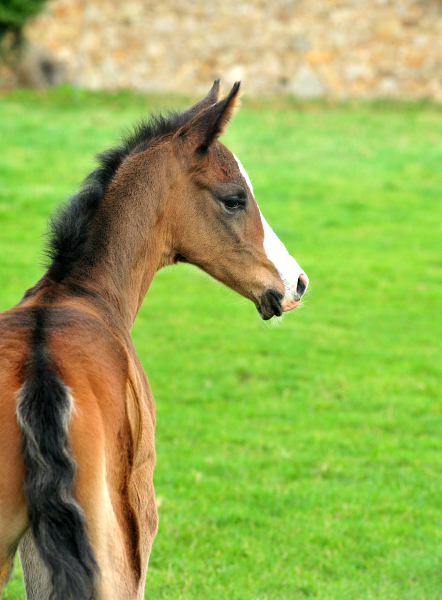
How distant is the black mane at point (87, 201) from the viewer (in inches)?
105

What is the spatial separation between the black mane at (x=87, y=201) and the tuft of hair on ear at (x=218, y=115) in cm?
19

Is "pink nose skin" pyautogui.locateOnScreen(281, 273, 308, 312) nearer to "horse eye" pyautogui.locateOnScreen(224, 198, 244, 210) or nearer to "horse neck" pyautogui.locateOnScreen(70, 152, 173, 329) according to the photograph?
"horse eye" pyautogui.locateOnScreen(224, 198, 244, 210)

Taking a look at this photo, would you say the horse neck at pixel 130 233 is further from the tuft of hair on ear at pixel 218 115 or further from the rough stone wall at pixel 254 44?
the rough stone wall at pixel 254 44

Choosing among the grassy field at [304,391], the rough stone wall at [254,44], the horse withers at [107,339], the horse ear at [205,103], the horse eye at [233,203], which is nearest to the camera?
the horse withers at [107,339]

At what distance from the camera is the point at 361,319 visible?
768 centimetres

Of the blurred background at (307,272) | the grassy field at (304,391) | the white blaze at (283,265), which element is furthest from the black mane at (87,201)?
the blurred background at (307,272)

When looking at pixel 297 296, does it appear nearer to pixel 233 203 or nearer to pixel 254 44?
pixel 233 203

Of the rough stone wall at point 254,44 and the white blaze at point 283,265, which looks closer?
the white blaze at point 283,265

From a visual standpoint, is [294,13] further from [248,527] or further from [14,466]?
[14,466]

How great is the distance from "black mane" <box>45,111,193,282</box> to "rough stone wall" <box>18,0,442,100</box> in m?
16.9

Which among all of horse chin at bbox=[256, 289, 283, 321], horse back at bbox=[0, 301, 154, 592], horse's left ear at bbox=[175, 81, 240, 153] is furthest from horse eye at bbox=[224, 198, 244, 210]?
horse back at bbox=[0, 301, 154, 592]

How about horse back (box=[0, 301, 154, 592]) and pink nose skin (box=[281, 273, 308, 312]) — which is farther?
pink nose skin (box=[281, 273, 308, 312])

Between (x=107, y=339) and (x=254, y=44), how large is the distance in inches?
729

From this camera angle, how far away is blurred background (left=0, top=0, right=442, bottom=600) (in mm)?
4059
